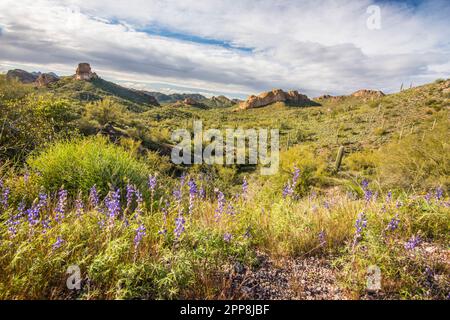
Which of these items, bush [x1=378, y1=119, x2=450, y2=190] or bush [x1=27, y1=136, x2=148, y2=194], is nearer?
bush [x1=27, y1=136, x2=148, y2=194]

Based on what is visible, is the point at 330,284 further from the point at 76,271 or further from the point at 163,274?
the point at 76,271

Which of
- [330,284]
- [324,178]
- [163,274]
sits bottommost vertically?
[324,178]

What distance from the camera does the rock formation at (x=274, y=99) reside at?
4552 inches

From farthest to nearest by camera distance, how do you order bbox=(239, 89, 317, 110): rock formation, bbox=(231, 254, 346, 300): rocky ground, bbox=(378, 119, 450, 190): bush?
1. bbox=(239, 89, 317, 110): rock formation
2. bbox=(378, 119, 450, 190): bush
3. bbox=(231, 254, 346, 300): rocky ground

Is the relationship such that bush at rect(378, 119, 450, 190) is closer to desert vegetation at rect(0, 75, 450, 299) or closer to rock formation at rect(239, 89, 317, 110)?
desert vegetation at rect(0, 75, 450, 299)

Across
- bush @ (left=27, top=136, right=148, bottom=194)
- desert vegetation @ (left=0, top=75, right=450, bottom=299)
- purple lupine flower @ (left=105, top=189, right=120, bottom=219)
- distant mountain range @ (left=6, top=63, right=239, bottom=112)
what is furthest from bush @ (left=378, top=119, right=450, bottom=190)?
distant mountain range @ (left=6, top=63, right=239, bottom=112)

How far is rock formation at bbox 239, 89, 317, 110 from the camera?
4552 inches

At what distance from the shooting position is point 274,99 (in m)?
121

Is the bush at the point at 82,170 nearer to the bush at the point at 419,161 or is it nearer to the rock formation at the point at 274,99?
the bush at the point at 419,161

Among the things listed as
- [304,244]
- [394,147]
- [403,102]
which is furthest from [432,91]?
[304,244]

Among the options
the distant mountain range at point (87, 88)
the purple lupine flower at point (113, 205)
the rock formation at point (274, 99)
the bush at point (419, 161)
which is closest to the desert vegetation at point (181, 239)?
the purple lupine flower at point (113, 205)

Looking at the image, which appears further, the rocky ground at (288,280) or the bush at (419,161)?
the bush at (419,161)

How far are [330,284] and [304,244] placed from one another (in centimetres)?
58
